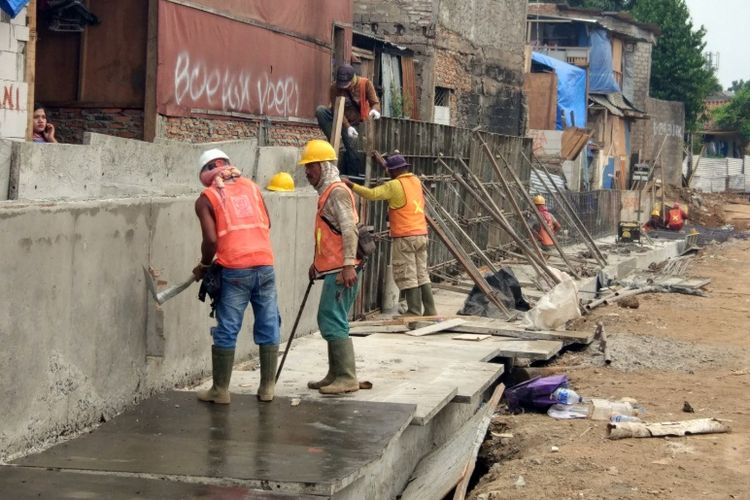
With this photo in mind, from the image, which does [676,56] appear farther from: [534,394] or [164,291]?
[164,291]

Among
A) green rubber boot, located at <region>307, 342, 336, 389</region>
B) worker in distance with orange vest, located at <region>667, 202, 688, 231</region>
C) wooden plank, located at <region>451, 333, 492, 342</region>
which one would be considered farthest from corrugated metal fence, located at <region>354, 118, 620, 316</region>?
worker in distance with orange vest, located at <region>667, 202, 688, 231</region>

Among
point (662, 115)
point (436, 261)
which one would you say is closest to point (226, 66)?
point (436, 261)

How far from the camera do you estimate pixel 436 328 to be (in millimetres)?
11914

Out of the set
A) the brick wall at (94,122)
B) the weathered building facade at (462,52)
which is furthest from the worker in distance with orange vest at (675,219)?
the brick wall at (94,122)

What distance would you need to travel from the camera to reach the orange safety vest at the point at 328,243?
8.17 metres

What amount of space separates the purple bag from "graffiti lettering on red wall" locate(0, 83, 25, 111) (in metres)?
5.24

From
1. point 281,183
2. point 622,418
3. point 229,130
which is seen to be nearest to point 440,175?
point 229,130

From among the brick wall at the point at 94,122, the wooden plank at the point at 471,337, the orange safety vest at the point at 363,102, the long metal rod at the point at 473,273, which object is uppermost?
the orange safety vest at the point at 363,102

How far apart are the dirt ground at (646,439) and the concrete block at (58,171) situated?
3353mm

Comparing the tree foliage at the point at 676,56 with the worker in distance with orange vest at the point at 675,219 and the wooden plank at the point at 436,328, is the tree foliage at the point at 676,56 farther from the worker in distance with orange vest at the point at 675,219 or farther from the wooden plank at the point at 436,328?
the wooden plank at the point at 436,328

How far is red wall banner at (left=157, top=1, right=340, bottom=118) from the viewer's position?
13.3 metres

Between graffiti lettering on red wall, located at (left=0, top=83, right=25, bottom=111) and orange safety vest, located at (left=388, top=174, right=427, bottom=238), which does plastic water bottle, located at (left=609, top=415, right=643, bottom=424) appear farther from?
graffiti lettering on red wall, located at (left=0, top=83, right=25, bottom=111)

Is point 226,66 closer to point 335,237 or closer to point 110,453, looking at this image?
point 335,237

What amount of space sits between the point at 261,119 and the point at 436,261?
3179 mm
